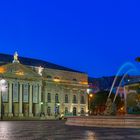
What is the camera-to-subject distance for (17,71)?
10425cm

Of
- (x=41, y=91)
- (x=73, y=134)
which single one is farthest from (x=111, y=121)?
(x=41, y=91)

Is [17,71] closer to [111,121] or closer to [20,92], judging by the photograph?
[20,92]

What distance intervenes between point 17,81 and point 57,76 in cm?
1522

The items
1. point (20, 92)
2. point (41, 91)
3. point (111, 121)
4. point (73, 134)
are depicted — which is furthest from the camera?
point (41, 91)

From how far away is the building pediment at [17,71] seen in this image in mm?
101375

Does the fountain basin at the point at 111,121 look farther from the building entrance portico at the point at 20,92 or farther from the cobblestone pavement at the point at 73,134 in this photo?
the building entrance portico at the point at 20,92

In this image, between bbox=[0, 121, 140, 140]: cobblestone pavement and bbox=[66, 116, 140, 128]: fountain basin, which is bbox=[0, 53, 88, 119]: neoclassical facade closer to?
bbox=[66, 116, 140, 128]: fountain basin

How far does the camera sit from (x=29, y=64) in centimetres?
11469

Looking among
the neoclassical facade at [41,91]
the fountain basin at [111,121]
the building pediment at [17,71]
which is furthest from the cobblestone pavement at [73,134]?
the building pediment at [17,71]

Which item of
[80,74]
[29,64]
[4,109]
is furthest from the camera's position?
[80,74]

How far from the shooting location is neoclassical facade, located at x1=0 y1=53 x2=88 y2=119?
101812 millimetres

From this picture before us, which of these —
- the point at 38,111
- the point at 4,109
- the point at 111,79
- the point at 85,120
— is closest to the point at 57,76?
the point at 38,111

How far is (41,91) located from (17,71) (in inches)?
378

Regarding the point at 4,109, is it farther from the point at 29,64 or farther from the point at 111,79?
the point at 111,79
